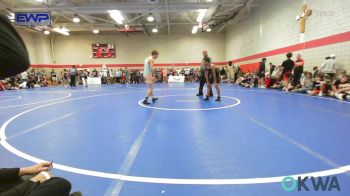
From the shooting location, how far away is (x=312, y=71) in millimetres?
11422

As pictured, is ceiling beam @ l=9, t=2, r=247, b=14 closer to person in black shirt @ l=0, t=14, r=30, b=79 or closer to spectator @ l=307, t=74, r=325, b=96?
spectator @ l=307, t=74, r=325, b=96

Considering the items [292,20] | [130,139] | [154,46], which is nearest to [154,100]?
[130,139]

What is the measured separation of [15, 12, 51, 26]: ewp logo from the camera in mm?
12445

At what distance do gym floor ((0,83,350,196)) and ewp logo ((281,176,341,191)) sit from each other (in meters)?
0.06

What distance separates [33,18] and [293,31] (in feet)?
45.7

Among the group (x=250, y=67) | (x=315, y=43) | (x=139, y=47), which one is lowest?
(x=250, y=67)

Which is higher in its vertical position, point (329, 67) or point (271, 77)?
point (329, 67)

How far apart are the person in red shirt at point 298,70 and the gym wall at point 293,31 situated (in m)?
0.72

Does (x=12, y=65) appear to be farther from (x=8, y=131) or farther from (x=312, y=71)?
(x=312, y=71)

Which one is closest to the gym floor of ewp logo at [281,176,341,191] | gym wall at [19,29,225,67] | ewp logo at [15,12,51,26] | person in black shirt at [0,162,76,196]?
ewp logo at [281,176,341,191]

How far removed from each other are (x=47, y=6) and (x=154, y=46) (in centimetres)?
1353

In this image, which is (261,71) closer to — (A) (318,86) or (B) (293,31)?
(B) (293,31)

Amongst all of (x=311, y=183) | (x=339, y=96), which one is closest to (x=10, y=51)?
(x=311, y=183)

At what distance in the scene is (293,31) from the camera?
12.6 metres
